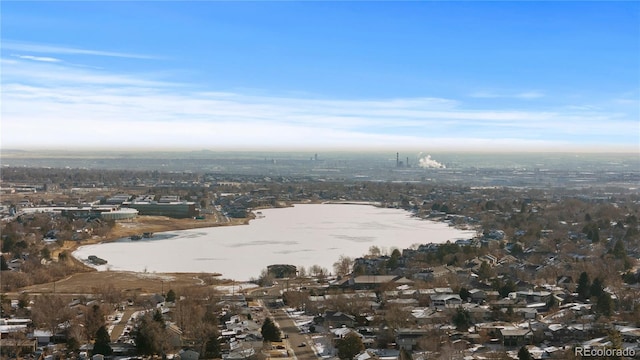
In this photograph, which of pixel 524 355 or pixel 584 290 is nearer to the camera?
pixel 524 355

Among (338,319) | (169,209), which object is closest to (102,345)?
(338,319)

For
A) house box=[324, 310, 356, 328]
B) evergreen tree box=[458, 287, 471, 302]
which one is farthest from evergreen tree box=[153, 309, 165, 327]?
evergreen tree box=[458, 287, 471, 302]

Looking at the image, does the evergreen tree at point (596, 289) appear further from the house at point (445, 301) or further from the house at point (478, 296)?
the house at point (445, 301)

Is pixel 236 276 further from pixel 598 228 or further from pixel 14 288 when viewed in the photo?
pixel 598 228

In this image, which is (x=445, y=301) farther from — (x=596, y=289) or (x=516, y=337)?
(x=596, y=289)

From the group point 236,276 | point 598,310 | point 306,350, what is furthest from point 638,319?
point 236,276

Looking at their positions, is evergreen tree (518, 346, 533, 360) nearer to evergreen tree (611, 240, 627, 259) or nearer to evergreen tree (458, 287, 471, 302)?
evergreen tree (458, 287, 471, 302)

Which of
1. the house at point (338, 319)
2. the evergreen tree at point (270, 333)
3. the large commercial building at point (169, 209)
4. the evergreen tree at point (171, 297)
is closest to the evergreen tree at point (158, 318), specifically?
the evergreen tree at point (270, 333)

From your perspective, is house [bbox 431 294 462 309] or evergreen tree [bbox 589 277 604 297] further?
evergreen tree [bbox 589 277 604 297]
